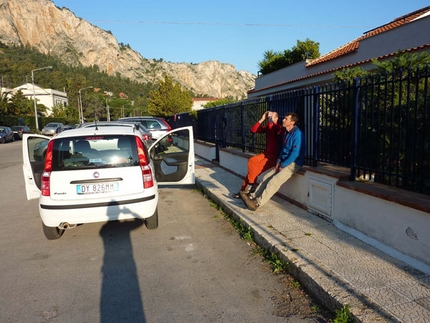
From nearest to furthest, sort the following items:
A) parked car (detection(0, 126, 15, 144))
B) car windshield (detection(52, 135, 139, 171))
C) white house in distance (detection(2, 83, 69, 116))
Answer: car windshield (detection(52, 135, 139, 171)) → parked car (detection(0, 126, 15, 144)) → white house in distance (detection(2, 83, 69, 116))

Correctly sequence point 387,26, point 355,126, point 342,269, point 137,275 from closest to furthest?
1. point 342,269
2. point 137,275
3. point 355,126
4. point 387,26

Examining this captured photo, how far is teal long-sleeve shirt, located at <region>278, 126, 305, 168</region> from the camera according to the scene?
214 inches

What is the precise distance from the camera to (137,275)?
3.81m

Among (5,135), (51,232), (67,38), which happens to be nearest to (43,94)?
(5,135)

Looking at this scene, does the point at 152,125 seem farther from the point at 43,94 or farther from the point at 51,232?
the point at 43,94

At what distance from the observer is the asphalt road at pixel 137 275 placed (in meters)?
3.06

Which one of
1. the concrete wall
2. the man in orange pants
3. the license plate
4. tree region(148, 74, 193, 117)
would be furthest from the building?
tree region(148, 74, 193, 117)

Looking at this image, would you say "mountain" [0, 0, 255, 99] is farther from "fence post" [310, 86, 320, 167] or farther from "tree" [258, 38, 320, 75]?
"fence post" [310, 86, 320, 167]

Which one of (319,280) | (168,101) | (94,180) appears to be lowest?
(319,280)

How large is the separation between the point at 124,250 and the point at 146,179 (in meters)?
1.00

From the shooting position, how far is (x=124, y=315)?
3.01 metres

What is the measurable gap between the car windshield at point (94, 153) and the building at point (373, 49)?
760 centimetres

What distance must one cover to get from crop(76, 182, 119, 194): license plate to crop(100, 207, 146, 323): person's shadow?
31 centimetres

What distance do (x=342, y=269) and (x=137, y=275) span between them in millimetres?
2155
